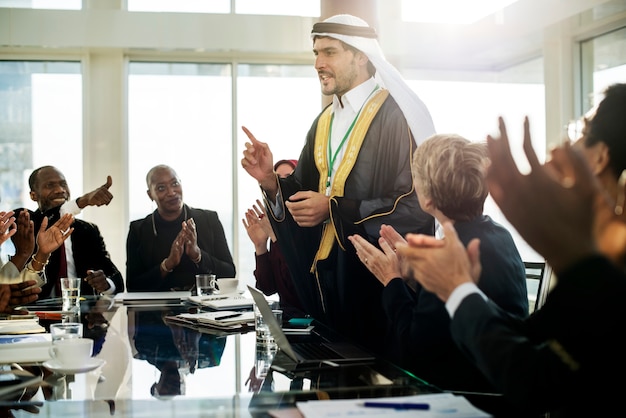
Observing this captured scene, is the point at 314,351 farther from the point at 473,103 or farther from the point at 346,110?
the point at 473,103

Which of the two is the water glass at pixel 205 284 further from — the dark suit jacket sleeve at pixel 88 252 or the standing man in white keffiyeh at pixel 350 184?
the dark suit jacket sleeve at pixel 88 252

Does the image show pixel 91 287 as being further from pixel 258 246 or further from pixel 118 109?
pixel 118 109

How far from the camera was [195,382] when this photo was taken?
163cm

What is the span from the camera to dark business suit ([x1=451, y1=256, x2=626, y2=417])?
100cm

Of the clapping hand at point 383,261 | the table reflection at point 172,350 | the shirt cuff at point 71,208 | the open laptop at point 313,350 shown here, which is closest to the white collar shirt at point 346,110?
the clapping hand at point 383,261

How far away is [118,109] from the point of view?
6848mm

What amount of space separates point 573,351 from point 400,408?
37 centimetres

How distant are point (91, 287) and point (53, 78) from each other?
3.36 meters

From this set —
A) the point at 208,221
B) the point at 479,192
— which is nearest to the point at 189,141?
the point at 208,221

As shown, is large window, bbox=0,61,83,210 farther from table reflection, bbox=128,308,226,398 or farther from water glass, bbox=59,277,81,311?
table reflection, bbox=128,308,226,398

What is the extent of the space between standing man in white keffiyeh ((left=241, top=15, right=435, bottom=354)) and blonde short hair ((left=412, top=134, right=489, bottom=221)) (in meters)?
1.07

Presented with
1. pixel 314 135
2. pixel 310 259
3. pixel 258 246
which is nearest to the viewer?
pixel 310 259

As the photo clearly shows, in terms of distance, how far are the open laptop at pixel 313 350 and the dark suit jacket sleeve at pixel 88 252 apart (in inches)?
116

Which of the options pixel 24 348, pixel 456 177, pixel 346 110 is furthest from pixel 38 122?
pixel 456 177
